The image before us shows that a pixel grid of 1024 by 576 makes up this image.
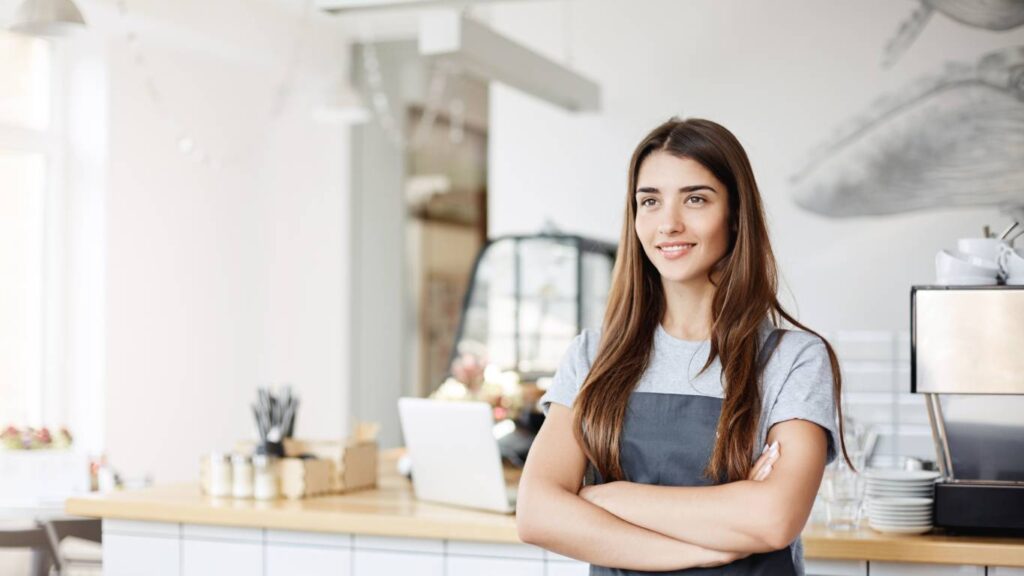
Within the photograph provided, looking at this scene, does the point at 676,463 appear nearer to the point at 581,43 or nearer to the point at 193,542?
the point at 193,542

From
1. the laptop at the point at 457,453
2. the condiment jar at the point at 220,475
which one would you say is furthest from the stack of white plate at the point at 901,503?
the condiment jar at the point at 220,475

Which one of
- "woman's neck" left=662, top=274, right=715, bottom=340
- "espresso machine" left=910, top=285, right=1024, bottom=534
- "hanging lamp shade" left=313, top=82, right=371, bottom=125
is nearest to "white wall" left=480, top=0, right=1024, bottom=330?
"hanging lamp shade" left=313, top=82, right=371, bottom=125

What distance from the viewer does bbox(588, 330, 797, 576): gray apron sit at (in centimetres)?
175

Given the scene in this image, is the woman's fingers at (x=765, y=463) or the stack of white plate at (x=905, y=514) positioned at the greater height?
the woman's fingers at (x=765, y=463)

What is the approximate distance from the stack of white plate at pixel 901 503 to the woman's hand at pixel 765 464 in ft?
1.93

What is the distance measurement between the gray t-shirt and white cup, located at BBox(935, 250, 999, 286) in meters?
0.53

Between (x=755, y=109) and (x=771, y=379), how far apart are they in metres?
3.59

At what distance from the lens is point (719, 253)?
1.83m

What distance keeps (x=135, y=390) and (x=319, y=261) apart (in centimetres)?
173

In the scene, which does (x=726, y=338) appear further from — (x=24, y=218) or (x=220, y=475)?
(x=24, y=218)

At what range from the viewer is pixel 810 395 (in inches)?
68.2

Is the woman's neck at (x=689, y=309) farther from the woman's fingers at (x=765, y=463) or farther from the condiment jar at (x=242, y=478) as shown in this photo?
the condiment jar at (x=242, y=478)

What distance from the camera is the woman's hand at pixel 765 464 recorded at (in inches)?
67.6

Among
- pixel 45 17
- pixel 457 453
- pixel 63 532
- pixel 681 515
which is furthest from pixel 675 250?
pixel 63 532
